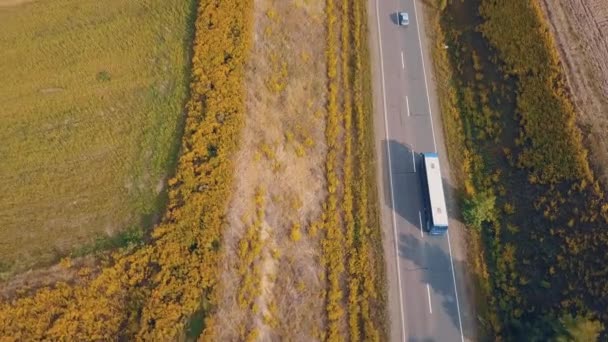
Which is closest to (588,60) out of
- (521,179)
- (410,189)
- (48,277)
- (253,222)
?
(521,179)

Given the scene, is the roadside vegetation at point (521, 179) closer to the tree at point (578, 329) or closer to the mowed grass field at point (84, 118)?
the tree at point (578, 329)

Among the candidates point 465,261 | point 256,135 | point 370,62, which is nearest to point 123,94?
point 256,135

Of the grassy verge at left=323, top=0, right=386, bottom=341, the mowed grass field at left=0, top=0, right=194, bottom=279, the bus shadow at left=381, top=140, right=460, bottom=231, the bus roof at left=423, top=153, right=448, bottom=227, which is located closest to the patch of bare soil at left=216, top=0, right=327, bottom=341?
the grassy verge at left=323, top=0, right=386, bottom=341

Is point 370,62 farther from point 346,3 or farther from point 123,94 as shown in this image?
point 123,94

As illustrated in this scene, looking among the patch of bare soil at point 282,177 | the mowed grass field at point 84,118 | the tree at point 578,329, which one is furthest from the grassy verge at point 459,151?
the mowed grass field at point 84,118

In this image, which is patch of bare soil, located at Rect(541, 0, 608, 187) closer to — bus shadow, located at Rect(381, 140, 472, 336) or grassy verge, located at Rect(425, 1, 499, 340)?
grassy verge, located at Rect(425, 1, 499, 340)
